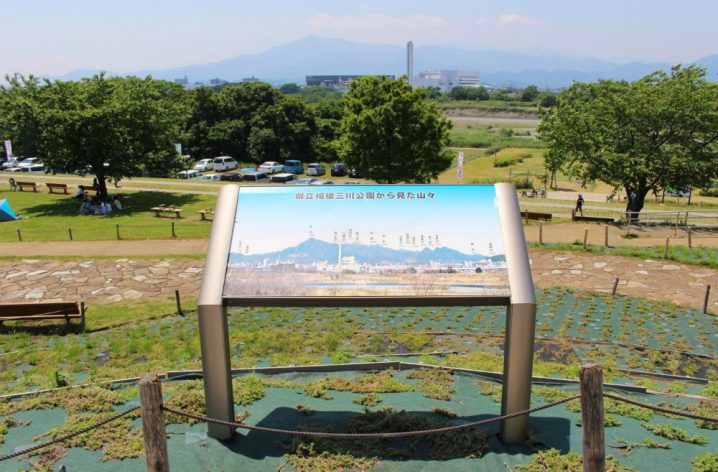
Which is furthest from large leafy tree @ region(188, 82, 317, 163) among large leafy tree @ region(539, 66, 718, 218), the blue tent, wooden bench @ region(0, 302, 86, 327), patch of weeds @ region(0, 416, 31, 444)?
patch of weeds @ region(0, 416, 31, 444)

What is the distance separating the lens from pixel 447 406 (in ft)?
23.7

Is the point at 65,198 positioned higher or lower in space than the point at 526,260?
lower

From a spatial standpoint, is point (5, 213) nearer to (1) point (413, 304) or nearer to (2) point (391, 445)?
(2) point (391, 445)

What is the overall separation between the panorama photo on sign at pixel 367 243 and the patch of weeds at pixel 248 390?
85.1 inches

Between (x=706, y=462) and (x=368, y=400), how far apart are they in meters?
3.90

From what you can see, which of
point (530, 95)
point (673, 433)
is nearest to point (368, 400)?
point (673, 433)

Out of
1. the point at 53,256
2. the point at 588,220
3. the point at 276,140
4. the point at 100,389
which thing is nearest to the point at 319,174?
the point at 276,140

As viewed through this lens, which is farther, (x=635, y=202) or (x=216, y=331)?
(x=635, y=202)

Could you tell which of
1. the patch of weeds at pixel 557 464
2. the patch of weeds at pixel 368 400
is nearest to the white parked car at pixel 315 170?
the patch of weeds at pixel 368 400

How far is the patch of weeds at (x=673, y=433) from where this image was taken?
6336 millimetres

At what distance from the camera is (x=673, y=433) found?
6.45 m

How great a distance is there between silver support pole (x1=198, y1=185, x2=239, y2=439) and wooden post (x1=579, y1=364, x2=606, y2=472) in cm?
365

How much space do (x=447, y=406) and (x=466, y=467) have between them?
147cm

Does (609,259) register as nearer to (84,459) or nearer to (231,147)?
(84,459)
